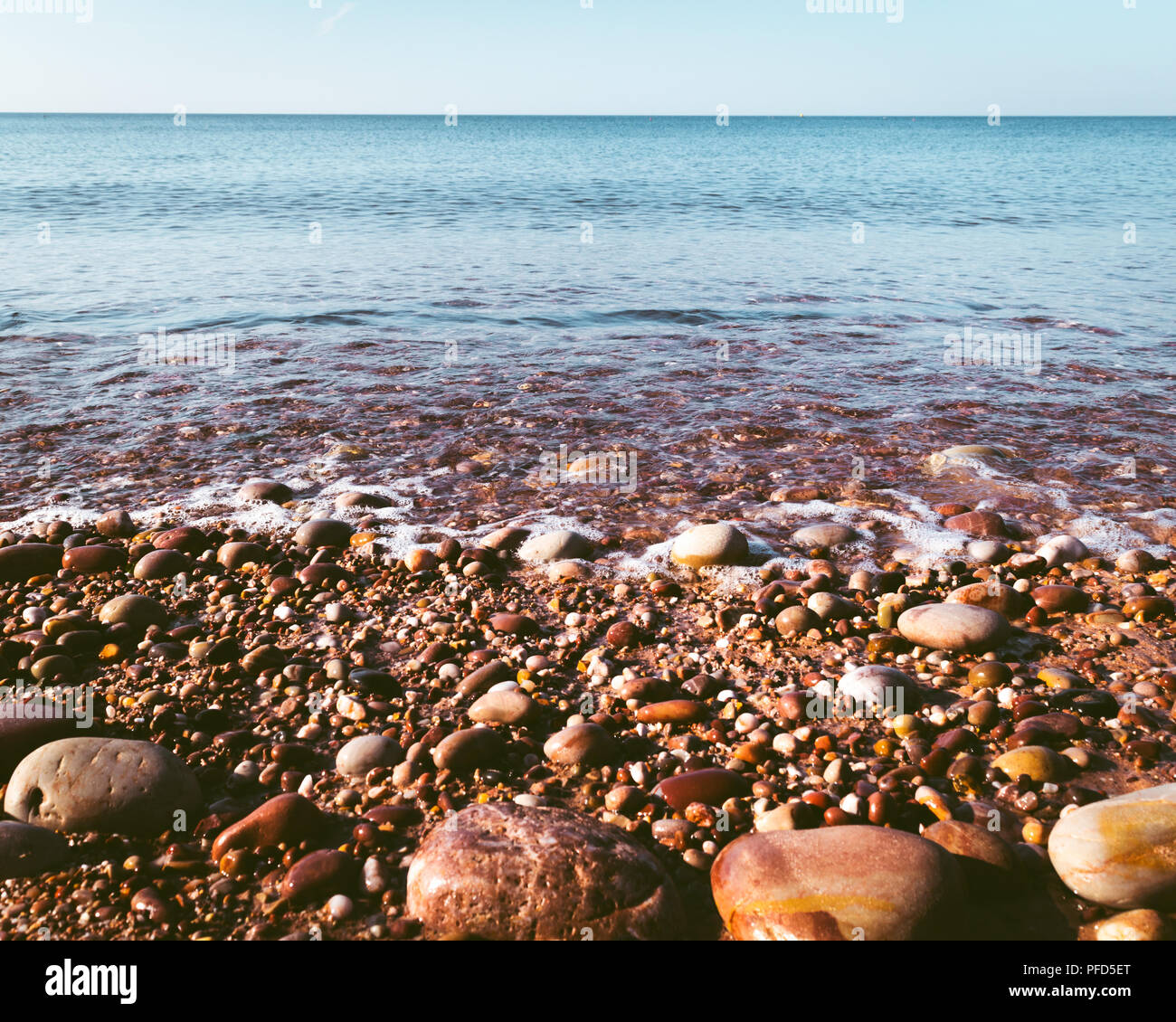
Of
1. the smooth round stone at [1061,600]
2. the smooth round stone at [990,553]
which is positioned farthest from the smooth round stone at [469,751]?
the smooth round stone at [990,553]

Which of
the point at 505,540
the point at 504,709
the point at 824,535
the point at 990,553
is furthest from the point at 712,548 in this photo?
the point at 504,709

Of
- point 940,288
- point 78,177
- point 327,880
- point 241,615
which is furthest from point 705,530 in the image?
point 78,177

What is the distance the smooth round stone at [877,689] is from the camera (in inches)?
138

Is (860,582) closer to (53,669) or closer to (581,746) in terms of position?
(581,746)

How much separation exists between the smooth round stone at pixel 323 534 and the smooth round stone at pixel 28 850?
2.52 metres

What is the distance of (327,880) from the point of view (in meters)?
2.63

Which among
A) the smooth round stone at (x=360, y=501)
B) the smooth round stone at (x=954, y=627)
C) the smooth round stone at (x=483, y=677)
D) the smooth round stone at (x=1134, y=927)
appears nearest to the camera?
the smooth round stone at (x=1134, y=927)

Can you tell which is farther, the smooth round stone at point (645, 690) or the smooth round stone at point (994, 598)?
the smooth round stone at point (994, 598)

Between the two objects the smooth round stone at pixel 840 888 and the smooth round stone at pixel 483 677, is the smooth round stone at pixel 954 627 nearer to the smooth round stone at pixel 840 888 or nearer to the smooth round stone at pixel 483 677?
the smooth round stone at pixel 840 888

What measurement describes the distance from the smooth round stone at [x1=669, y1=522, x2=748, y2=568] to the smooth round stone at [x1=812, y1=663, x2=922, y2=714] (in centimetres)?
132

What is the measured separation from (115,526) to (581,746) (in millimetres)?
3746

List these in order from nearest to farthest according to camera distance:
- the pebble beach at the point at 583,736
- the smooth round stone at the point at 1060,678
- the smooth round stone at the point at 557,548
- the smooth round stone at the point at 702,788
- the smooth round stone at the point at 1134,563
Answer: the pebble beach at the point at 583,736 < the smooth round stone at the point at 702,788 < the smooth round stone at the point at 1060,678 < the smooth round stone at the point at 1134,563 < the smooth round stone at the point at 557,548

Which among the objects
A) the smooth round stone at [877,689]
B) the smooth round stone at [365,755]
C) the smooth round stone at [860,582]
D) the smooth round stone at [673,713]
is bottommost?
the smooth round stone at [365,755]

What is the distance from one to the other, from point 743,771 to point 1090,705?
59.9 inches
